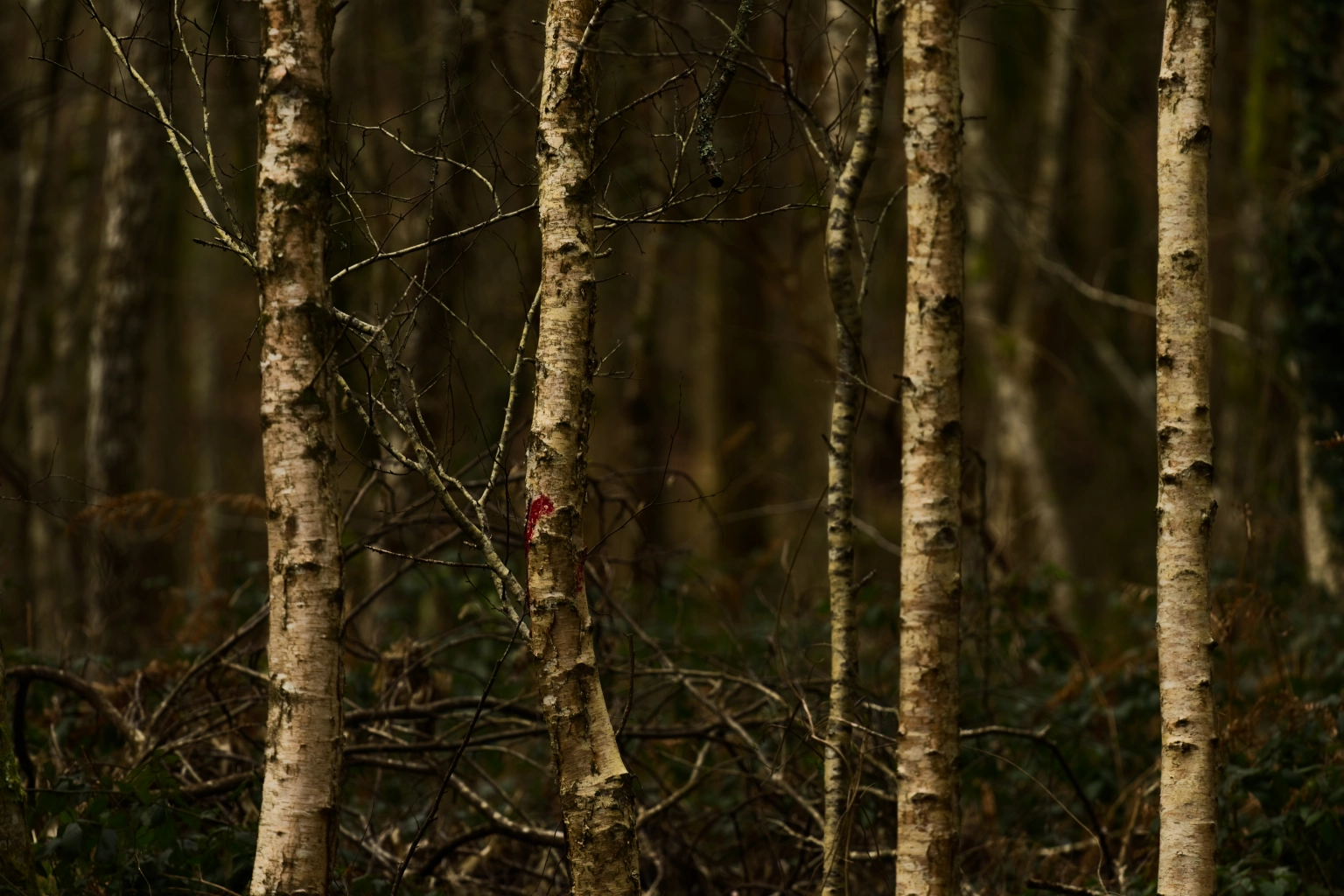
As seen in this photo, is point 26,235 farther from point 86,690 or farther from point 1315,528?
point 1315,528

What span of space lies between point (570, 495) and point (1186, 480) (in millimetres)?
1975

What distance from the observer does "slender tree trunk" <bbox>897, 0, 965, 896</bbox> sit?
4.10 meters

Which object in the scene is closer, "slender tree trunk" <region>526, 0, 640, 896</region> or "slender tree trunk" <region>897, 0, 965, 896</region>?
"slender tree trunk" <region>526, 0, 640, 896</region>

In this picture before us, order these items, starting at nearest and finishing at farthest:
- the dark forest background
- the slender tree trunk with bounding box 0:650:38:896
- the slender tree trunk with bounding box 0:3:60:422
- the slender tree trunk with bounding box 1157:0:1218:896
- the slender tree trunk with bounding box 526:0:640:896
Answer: the slender tree trunk with bounding box 526:0:640:896 → the slender tree trunk with bounding box 0:650:38:896 → the slender tree trunk with bounding box 1157:0:1218:896 → the dark forest background → the slender tree trunk with bounding box 0:3:60:422

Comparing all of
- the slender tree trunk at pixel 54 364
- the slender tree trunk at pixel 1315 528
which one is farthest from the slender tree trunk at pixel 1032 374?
the slender tree trunk at pixel 54 364

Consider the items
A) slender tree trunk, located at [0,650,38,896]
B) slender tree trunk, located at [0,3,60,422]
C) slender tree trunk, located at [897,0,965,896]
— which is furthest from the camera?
slender tree trunk, located at [0,3,60,422]

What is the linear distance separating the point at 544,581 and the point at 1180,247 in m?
2.30

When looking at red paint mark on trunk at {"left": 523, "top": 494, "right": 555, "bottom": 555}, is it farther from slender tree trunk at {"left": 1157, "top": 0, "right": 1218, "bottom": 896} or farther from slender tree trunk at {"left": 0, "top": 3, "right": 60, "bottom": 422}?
slender tree trunk at {"left": 0, "top": 3, "right": 60, "bottom": 422}

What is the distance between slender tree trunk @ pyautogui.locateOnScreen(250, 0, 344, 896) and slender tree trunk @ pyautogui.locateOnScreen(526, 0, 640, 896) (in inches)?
24.6

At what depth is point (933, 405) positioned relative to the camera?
4117 mm

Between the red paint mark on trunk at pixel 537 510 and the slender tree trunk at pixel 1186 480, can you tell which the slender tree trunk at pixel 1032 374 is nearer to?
the slender tree trunk at pixel 1186 480

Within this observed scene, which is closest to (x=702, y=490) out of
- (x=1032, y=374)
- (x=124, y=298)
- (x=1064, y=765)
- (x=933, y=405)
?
(x=1032, y=374)

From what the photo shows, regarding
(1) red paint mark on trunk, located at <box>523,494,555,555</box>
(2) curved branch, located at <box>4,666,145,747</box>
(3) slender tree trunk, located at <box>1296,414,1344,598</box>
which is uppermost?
(3) slender tree trunk, located at <box>1296,414,1344,598</box>

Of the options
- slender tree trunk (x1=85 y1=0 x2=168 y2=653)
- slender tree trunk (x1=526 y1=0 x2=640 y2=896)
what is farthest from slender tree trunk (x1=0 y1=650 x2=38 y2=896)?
slender tree trunk (x1=85 y1=0 x2=168 y2=653)
